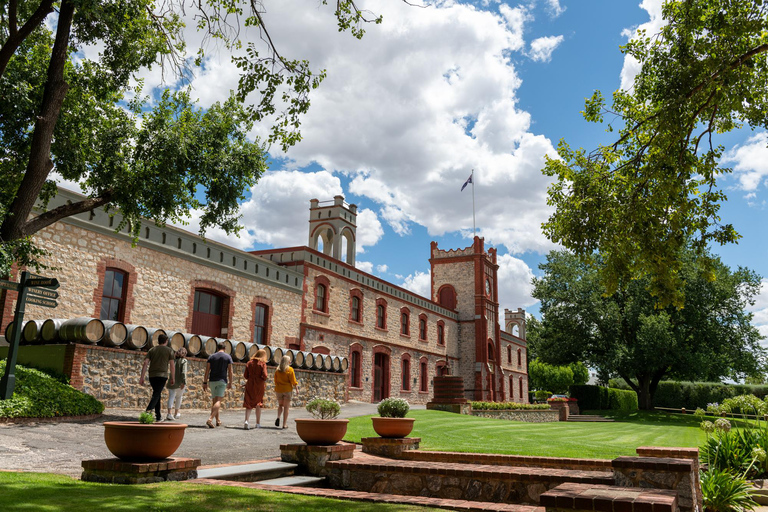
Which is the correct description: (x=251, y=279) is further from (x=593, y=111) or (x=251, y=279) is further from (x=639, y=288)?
(x=639, y=288)

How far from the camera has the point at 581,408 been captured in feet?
135

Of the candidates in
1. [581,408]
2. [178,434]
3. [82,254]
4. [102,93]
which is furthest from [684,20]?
[581,408]

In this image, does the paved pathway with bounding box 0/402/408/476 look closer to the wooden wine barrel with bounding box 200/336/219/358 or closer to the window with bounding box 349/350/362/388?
the wooden wine barrel with bounding box 200/336/219/358

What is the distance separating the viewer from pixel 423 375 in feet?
109

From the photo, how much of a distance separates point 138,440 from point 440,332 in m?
31.4

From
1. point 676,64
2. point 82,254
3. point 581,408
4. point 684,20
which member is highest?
point 684,20

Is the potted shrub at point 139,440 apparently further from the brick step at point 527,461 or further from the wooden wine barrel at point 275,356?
the wooden wine barrel at point 275,356

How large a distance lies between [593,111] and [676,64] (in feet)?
Result: 6.80

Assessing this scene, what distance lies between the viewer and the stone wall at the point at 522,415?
24.9 metres

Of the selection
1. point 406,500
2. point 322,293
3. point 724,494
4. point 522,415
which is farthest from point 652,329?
point 406,500

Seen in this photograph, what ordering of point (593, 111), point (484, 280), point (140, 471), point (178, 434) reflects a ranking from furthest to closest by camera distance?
point (484, 280) → point (593, 111) → point (178, 434) → point (140, 471)

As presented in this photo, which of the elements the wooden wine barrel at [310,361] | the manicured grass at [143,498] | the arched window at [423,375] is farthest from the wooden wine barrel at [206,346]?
the arched window at [423,375]

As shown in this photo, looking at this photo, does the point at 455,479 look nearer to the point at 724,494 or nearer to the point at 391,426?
the point at 391,426

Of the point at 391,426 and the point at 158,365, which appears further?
the point at 158,365
